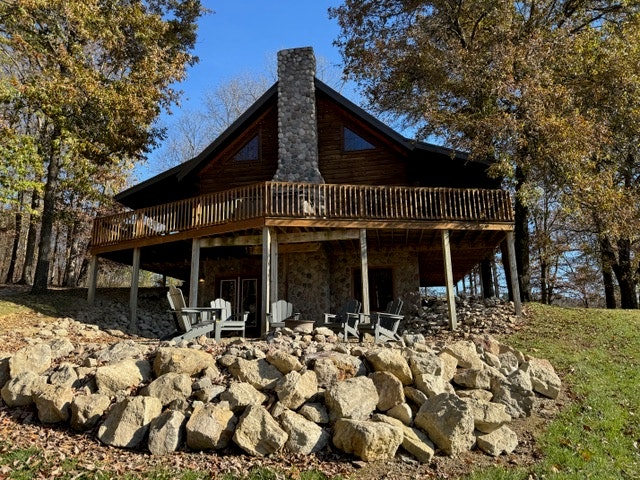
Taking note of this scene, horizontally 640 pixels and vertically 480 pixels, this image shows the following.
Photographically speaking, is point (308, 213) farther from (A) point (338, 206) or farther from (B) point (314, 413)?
(B) point (314, 413)

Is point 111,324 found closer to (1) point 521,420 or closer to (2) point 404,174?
(2) point 404,174

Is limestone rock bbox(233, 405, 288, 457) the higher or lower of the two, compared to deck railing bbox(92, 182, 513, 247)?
lower

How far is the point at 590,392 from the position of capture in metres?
7.48

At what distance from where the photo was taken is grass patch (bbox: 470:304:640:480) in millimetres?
5332

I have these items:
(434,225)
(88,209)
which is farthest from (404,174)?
(88,209)

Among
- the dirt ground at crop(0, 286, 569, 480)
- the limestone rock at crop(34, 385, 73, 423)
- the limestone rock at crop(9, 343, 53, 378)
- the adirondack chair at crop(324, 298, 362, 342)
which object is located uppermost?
the adirondack chair at crop(324, 298, 362, 342)

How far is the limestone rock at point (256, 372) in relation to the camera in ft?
20.4

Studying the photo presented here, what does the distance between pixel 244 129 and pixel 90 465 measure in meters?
14.0

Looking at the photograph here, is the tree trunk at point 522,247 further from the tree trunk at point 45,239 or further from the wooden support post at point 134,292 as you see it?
the tree trunk at point 45,239

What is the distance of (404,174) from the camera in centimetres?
1583

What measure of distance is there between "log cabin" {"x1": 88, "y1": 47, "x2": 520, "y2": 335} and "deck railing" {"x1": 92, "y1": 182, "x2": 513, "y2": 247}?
0.04m

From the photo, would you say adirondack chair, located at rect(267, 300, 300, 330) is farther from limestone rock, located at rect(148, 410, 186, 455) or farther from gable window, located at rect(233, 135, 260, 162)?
gable window, located at rect(233, 135, 260, 162)

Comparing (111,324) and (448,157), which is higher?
(448,157)

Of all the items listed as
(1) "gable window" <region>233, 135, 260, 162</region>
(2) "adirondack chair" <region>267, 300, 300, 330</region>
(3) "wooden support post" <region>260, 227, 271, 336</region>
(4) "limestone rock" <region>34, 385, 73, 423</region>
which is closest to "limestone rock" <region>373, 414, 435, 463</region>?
(4) "limestone rock" <region>34, 385, 73, 423</region>
